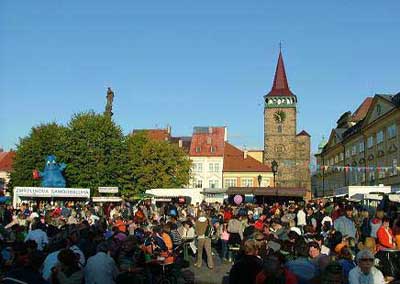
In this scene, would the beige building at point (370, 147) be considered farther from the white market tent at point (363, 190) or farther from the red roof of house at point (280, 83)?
the red roof of house at point (280, 83)

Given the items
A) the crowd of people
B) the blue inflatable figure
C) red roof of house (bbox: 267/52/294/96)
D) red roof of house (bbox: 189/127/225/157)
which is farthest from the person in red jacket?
red roof of house (bbox: 267/52/294/96)

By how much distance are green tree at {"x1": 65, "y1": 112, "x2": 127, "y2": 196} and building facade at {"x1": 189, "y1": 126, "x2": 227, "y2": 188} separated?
105 feet

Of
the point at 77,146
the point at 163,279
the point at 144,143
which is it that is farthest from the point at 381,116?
the point at 163,279

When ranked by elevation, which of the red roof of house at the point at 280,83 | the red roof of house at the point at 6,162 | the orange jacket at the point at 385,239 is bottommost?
the orange jacket at the point at 385,239

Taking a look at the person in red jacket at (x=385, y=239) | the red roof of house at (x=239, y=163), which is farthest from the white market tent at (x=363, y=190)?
the red roof of house at (x=239, y=163)

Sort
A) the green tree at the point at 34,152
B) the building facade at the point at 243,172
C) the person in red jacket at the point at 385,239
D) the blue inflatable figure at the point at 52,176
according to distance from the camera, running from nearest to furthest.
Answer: the person in red jacket at the point at 385,239, the blue inflatable figure at the point at 52,176, the green tree at the point at 34,152, the building facade at the point at 243,172

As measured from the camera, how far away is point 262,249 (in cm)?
1101

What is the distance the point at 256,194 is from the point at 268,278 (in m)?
52.2

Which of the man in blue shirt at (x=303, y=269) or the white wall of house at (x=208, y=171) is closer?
the man in blue shirt at (x=303, y=269)

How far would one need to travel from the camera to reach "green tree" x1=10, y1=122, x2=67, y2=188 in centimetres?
5644

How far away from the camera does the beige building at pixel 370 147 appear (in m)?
52.3

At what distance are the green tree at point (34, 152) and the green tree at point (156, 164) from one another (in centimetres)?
776

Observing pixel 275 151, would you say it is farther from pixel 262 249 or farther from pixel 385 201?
pixel 262 249

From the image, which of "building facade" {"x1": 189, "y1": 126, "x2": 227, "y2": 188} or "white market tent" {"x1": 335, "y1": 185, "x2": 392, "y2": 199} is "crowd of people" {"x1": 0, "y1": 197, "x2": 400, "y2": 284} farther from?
"building facade" {"x1": 189, "y1": 126, "x2": 227, "y2": 188}
